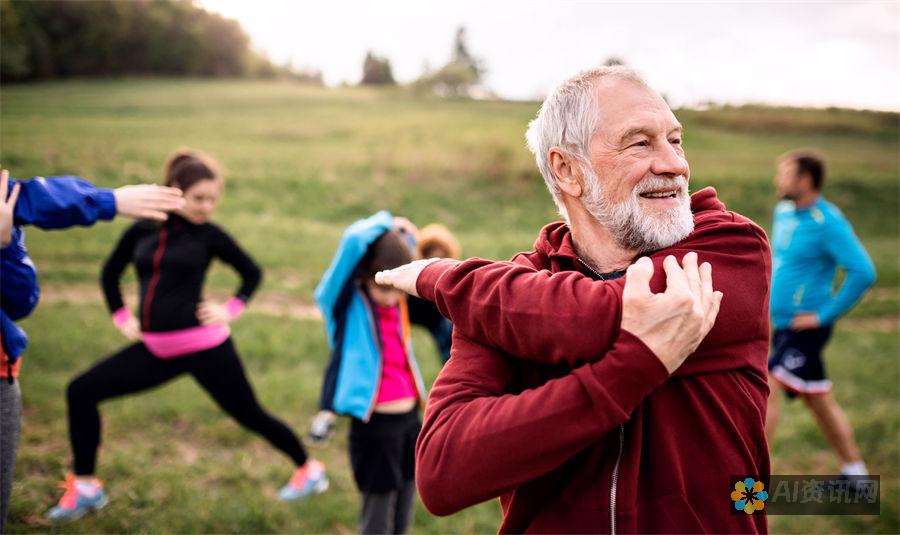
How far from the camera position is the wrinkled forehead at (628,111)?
1.83 meters

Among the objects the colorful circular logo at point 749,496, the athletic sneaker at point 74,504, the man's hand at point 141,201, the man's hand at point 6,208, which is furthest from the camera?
the athletic sneaker at point 74,504

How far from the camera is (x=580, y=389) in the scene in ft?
4.58

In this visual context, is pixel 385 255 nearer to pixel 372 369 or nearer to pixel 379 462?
pixel 372 369

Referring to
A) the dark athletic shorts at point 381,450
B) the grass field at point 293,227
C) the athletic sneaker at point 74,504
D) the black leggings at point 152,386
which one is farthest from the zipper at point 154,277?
the dark athletic shorts at point 381,450

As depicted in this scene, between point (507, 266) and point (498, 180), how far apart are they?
1726 cm

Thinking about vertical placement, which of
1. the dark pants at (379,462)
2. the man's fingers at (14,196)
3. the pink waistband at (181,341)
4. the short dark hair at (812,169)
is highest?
the short dark hair at (812,169)

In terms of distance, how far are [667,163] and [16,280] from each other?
276 centimetres

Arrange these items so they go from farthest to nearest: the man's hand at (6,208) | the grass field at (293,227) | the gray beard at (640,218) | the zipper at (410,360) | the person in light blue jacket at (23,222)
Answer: the grass field at (293,227) → the zipper at (410,360) → the person in light blue jacket at (23,222) → the man's hand at (6,208) → the gray beard at (640,218)

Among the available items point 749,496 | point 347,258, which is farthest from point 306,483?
point 749,496

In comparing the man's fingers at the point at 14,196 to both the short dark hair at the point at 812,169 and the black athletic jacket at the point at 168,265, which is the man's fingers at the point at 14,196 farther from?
the short dark hair at the point at 812,169

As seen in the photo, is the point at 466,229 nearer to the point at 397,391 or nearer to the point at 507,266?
the point at 397,391

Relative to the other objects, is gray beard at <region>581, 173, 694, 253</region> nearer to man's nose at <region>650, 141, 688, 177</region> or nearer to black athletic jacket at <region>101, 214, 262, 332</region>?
man's nose at <region>650, 141, 688, 177</region>

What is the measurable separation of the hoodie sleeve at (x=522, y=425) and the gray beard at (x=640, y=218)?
502mm

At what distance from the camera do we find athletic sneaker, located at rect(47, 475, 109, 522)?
4.17 m
